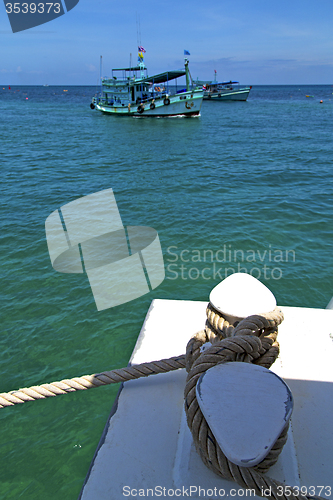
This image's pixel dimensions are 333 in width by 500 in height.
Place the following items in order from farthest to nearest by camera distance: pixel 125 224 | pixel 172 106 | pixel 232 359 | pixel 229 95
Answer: pixel 229 95
pixel 172 106
pixel 125 224
pixel 232 359

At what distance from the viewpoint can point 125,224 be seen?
7.30m

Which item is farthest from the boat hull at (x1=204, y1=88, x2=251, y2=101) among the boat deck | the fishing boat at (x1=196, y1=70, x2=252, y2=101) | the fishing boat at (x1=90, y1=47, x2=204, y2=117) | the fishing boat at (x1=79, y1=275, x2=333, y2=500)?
the fishing boat at (x1=79, y1=275, x2=333, y2=500)

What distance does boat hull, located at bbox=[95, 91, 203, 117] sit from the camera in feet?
100

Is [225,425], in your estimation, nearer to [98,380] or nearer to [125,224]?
[98,380]

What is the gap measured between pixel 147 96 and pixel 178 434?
35527mm

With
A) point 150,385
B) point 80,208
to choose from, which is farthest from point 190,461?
point 80,208

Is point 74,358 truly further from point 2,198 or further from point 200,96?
point 200,96

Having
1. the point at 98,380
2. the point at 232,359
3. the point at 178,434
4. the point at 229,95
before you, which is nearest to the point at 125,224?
the point at 98,380

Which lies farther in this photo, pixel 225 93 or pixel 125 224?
pixel 225 93

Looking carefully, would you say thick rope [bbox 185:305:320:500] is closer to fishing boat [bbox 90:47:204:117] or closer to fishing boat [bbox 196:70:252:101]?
fishing boat [bbox 90:47:204:117]

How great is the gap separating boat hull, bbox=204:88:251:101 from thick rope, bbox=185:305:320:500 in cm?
6050

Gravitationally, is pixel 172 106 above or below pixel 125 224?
above

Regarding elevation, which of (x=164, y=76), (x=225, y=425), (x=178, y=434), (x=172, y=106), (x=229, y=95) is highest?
(x=229, y=95)

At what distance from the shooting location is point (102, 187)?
33.6 ft
